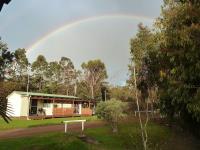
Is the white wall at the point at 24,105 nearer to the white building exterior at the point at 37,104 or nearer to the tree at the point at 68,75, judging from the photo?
the white building exterior at the point at 37,104

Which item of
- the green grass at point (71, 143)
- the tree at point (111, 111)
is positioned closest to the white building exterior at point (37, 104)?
the tree at point (111, 111)

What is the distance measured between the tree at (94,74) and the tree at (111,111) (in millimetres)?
67006

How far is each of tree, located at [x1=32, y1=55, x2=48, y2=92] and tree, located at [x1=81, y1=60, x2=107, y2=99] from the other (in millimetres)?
12087

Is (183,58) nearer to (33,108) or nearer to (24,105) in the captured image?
(24,105)

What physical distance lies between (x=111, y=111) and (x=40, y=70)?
64195mm

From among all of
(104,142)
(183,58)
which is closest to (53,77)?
(104,142)

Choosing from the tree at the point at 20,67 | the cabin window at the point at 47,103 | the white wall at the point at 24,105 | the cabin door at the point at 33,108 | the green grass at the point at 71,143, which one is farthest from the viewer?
the tree at the point at 20,67

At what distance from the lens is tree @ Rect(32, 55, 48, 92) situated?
83312mm

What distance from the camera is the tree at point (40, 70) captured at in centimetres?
8331

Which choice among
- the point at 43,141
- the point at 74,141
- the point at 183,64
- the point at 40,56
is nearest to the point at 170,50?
the point at 183,64

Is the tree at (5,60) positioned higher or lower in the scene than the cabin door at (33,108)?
higher

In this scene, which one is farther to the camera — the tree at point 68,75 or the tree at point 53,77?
the tree at point 68,75

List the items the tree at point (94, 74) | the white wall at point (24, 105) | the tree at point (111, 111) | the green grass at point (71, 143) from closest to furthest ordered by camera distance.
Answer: the green grass at point (71, 143)
the tree at point (111, 111)
the white wall at point (24, 105)
the tree at point (94, 74)

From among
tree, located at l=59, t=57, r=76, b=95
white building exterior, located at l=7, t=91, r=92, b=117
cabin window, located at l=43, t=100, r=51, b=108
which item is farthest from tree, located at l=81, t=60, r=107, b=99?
cabin window, located at l=43, t=100, r=51, b=108
